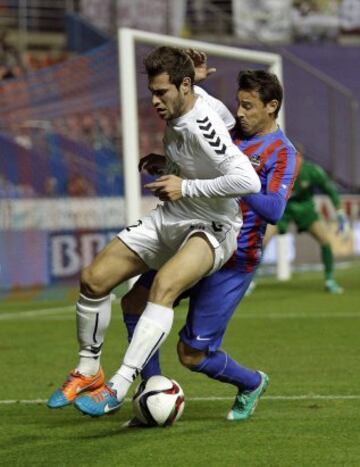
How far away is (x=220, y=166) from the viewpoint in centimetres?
639

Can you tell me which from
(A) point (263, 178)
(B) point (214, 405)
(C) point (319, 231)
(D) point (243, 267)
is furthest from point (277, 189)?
(C) point (319, 231)

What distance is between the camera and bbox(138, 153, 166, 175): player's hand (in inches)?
264

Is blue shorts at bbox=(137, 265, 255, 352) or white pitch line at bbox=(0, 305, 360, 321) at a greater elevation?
blue shorts at bbox=(137, 265, 255, 352)

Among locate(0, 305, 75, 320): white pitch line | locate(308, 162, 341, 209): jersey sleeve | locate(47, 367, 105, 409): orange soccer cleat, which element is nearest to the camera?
locate(47, 367, 105, 409): orange soccer cleat

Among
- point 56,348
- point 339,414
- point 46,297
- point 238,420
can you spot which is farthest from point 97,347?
point 46,297

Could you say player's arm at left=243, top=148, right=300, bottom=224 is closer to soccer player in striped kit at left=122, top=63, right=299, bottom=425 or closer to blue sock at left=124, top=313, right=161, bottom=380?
soccer player in striped kit at left=122, top=63, right=299, bottom=425

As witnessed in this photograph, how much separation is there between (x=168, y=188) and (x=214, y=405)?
5.81 feet

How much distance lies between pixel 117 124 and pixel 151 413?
10.4 metres

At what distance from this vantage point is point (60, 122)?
53.0 ft

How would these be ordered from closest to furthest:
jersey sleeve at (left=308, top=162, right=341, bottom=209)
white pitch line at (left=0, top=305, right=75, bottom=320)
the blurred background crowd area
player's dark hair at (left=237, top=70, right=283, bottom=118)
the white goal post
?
player's dark hair at (left=237, top=70, right=283, bottom=118) → white pitch line at (left=0, top=305, right=75, bottom=320) → the white goal post → the blurred background crowd area → jersey sleeve at (left=308, top=162, right=341, bottom=209)

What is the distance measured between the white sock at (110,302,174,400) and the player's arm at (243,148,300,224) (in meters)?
0.73

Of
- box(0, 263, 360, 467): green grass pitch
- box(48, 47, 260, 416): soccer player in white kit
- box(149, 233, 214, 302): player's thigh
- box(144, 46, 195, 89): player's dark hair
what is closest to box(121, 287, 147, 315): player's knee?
box(48, 47, 260, 416): soccer player in white kit

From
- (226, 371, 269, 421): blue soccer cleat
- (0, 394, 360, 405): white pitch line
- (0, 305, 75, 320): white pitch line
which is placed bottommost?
(0, 305, 75, 320): white pitch line

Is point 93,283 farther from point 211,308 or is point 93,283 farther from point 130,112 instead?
point 130,112
